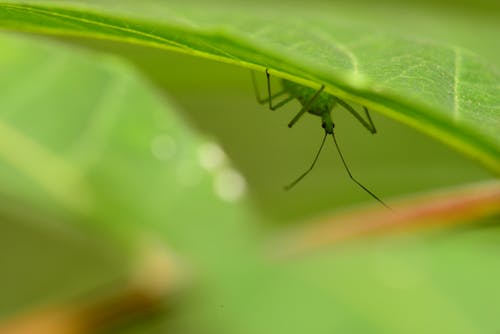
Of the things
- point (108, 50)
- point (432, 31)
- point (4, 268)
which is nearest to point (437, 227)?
point (432, 31)

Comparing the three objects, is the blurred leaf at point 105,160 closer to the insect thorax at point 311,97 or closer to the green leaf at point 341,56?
the insect thorax at point 311,97

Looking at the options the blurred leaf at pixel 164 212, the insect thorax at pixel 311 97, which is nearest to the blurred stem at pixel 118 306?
the blurred leaf at pixel 164 212

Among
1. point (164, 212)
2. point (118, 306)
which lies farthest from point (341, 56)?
point (164, 212)

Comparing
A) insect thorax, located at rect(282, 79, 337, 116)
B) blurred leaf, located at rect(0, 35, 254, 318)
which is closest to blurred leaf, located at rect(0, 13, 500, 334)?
blurred leaf, located at rect(0, 35, 254, 318)

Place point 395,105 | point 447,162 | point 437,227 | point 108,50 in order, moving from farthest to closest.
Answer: point 108,50 < point 447,162 < point 437,227 < point 395,105

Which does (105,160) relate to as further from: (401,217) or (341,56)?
(341,56)

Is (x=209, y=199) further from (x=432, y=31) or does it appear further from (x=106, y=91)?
(x=432, y=31)
